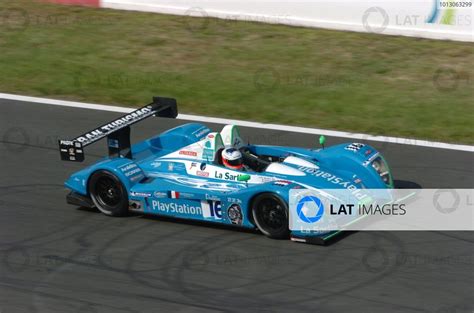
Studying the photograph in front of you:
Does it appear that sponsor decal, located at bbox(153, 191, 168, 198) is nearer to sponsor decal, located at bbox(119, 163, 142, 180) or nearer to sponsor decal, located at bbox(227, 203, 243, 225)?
sponsor decal, located at bbox(119, 163, 142, 180)

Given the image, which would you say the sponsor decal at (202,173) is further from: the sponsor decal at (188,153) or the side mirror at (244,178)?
the side mirror at (244,178)

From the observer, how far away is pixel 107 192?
1141 centimetres

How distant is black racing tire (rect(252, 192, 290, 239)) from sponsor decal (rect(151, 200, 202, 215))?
748mm

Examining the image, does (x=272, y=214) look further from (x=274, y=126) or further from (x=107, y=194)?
(x=274, y=126)

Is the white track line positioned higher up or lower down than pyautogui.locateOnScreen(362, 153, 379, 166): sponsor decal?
lower down

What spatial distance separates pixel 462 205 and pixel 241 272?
3.31 m

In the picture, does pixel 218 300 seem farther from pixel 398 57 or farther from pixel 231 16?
pixel 231 16

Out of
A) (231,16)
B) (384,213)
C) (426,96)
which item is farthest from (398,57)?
(384,213)

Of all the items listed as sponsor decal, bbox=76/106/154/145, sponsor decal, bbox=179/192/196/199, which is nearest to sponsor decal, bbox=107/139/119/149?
sponsor decal, bbox=76/106/154/145

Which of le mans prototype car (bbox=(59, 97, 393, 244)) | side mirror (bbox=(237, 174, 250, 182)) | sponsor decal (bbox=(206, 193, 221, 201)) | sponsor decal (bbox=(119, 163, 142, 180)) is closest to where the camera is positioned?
le mans prototype car (bbox=(59, 97, 393, 244))

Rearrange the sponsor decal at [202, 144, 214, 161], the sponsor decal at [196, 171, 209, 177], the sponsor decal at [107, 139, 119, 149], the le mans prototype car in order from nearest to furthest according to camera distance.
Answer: the le mans prototype car < the sponsor decal at [196, 171, 209, 177] < the sponsor decal at [202, 144, 214, 161] < the sponsor decal at [107, 139, 119, 149]

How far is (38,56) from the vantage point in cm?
1828

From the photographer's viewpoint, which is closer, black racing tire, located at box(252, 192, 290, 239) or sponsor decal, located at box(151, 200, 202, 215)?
black racing tire, located at box(252, 192, 290, 239)

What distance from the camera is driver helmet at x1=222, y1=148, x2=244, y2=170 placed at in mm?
10750
